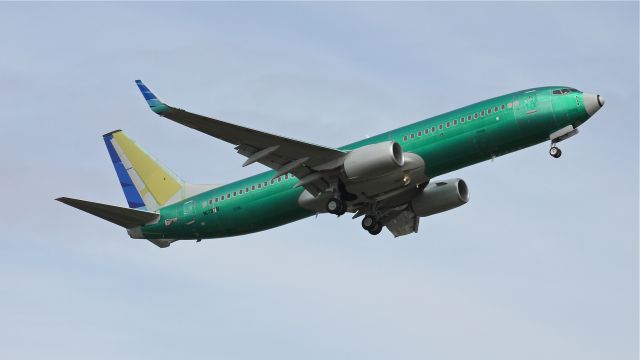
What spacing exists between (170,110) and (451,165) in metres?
12.5

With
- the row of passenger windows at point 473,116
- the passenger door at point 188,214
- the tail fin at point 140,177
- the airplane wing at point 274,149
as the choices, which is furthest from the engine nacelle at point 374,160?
the tail fin at point 140,177

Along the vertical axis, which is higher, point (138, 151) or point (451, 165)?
point (138, 151)

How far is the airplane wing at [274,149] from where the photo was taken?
45.8 m

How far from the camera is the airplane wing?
4584 cm

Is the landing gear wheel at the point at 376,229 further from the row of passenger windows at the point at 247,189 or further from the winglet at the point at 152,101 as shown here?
the winglet at the point at 152,101

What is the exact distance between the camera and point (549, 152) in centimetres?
4822

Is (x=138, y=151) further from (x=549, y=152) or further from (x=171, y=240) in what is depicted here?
(x=549, y=152)

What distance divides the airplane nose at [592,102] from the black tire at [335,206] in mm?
11565

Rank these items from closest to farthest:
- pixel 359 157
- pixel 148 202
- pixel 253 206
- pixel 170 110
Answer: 1. pixel 170 110
2. pixel 359 157
3. pixel 253 206
4. pixel 148 202

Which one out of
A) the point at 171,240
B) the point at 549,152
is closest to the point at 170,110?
the point at 171,240

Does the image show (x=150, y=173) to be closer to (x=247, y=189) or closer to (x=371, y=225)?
(x=247, y=189)

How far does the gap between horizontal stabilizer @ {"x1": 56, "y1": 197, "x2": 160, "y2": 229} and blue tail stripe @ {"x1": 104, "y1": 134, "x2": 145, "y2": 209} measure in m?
2.40

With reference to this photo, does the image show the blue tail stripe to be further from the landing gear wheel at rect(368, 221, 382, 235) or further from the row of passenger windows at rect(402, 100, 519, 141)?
the row of passenger windows at rect(402, 100, 519, 141)

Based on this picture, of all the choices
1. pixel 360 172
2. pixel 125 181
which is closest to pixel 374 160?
pixel 360 172
